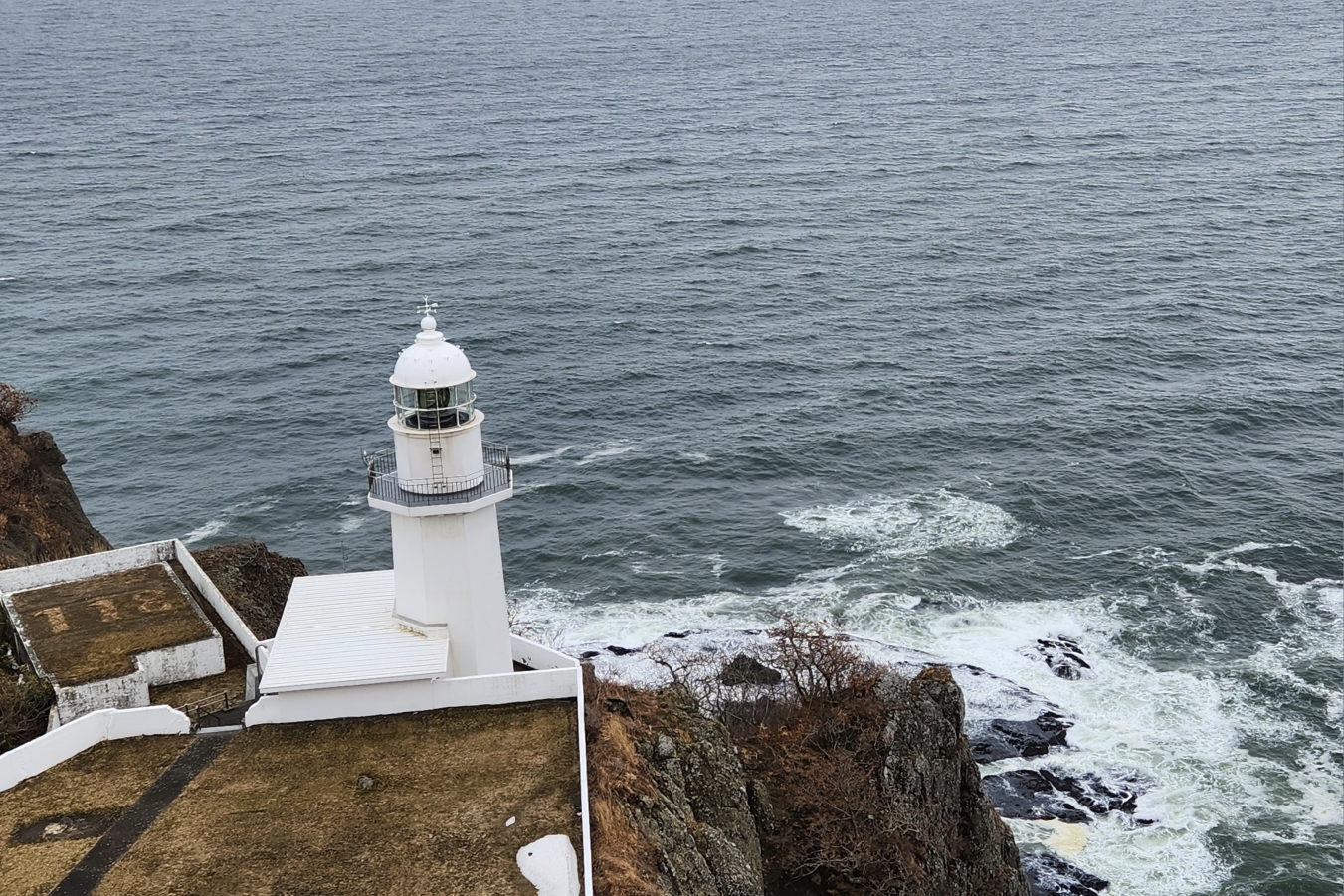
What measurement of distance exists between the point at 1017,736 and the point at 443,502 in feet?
83.8

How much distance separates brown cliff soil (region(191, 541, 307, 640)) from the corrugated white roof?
9.64 m

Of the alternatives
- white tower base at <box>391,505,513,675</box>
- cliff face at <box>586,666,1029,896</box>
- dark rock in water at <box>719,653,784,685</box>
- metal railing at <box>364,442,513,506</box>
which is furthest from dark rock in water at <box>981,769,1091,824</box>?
metal railing at <box>364,442,513,506</box>

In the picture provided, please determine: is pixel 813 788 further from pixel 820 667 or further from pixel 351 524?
pixel 351 524

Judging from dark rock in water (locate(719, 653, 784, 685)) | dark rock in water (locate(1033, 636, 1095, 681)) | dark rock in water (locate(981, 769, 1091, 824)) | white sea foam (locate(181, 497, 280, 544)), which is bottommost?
dark rock in water (locate(981, 769, 1091, 824))

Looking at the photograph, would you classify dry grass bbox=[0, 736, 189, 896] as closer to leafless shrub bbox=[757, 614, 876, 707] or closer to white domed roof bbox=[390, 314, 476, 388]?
white domed roof bbox=[390, 314, 476, 388]

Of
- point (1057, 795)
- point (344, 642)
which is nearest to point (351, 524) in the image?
point (344, 642)

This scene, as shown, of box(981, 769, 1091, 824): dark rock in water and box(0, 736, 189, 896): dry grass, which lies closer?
box(0, 736, 189, 896): dry grass

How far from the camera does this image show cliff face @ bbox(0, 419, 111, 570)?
50406mm

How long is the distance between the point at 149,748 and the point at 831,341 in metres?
58.1

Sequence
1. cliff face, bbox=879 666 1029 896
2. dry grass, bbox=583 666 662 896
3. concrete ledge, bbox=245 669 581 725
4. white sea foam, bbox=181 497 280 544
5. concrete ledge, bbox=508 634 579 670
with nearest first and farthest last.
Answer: dry grass, bbox=583 666 662 896 → concrete ledge, bbox=245 669 581 725 → concrete ledge, bbox=508 634 579 670 → cliff face, bbox=879 666 1029 896 → white sea foam, bbox=181 497 280 544

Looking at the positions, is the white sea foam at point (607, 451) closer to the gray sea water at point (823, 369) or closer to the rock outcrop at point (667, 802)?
the gray sea water at point (823, 369)

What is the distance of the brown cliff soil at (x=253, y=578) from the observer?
45750mm

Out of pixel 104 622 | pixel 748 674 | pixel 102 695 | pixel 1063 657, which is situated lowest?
pixel 1063 657

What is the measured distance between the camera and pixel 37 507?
53.2m
